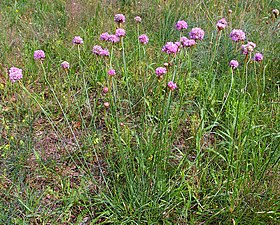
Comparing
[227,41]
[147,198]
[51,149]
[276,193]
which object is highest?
[227,41]

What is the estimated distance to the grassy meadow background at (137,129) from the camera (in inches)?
66.4

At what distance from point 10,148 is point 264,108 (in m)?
1.90

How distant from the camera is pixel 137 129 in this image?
228 cm

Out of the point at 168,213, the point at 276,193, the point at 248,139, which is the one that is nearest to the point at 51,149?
the point at 168,213

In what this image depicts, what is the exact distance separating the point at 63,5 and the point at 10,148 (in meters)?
2.38

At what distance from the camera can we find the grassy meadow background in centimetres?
169

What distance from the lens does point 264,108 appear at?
241 centimetres

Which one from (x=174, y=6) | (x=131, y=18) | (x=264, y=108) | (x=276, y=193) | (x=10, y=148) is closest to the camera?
(x=276, y=193)

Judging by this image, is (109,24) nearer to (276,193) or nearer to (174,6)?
(174,6)

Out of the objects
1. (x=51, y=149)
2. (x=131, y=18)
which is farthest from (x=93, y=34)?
(x=51, y=149)

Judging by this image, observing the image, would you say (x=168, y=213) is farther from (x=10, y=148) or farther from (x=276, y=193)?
(x=10, y=148)

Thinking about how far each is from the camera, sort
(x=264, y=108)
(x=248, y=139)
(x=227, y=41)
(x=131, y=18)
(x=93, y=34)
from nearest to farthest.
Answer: (x=248, y=139), (x=264, y=108), (x=227, y=41), (x=93, y=34), (x=131, y=18)

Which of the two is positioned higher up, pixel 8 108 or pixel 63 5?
pixel 63 5

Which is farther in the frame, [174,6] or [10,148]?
[174,6]
